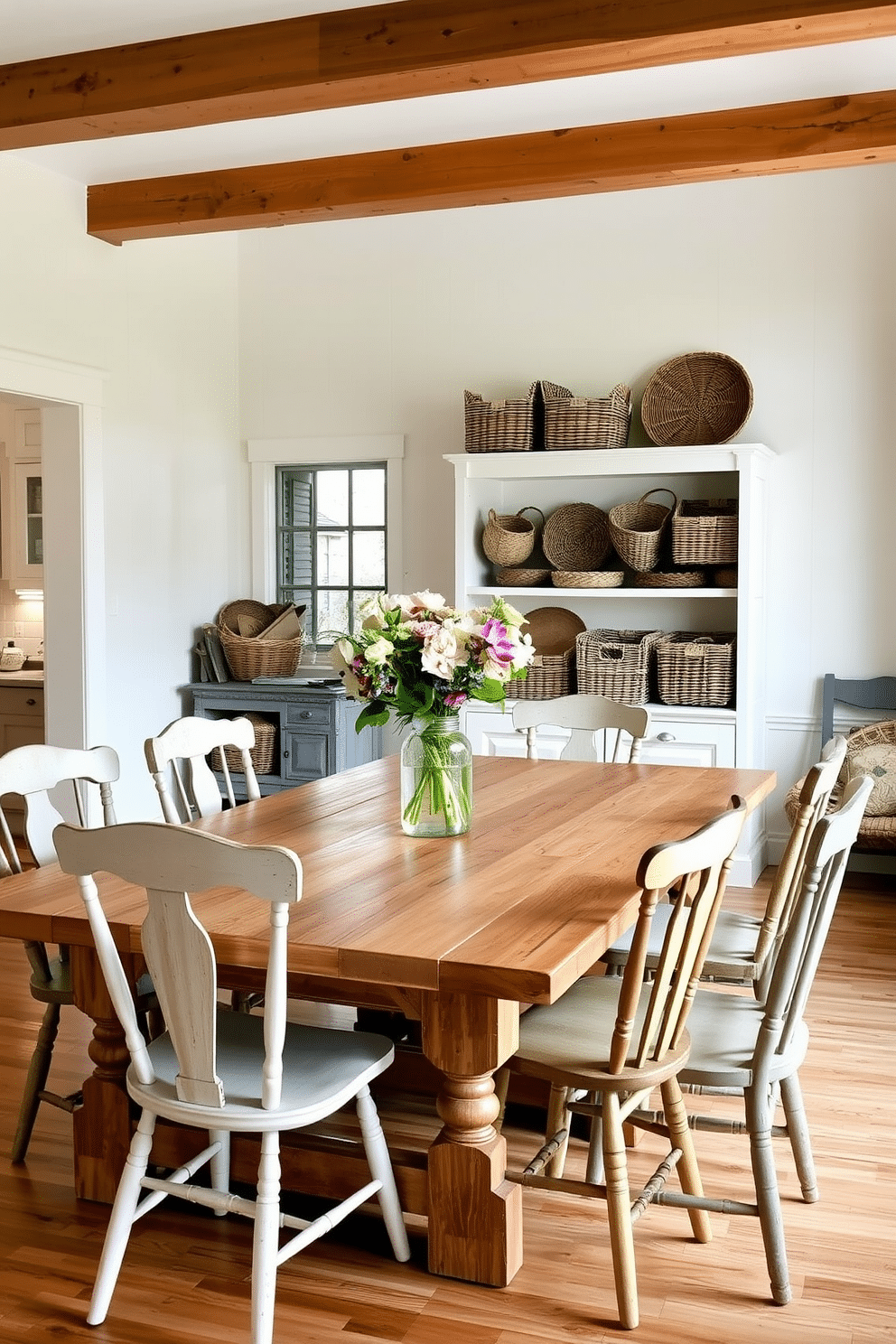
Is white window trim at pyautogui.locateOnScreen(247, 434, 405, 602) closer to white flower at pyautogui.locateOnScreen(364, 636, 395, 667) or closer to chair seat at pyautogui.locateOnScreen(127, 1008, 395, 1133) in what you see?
white flower at pyautogui.locateOnScreen(364, 636, 395, 667)

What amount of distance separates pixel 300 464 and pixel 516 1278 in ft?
16.2

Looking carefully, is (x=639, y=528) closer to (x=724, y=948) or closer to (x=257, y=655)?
(x=257, y=655)

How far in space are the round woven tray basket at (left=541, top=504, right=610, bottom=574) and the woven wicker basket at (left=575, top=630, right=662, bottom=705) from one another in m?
0.36

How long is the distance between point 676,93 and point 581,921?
329cm

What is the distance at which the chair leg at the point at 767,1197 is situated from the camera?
2.31 metres

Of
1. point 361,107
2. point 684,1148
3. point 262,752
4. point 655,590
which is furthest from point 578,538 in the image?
point 684,1148

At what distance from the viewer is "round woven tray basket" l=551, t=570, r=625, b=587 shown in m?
5.72

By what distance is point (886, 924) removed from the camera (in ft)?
16.3

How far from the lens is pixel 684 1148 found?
8.16 feet

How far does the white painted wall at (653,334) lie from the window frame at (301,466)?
63mm

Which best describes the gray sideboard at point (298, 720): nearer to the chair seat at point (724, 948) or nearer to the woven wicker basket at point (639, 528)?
the woven wicker basket at point (639, 528)

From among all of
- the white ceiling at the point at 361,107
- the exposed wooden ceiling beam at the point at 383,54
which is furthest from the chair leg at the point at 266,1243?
the white ceiling at the point at 361,107

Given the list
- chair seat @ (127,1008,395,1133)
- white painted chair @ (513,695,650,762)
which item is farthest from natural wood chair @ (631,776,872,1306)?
white painted chair @ (513,695,650,762)

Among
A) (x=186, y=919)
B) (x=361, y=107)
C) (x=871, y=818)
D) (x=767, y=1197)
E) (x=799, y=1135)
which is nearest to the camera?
(x=186, y=919)
